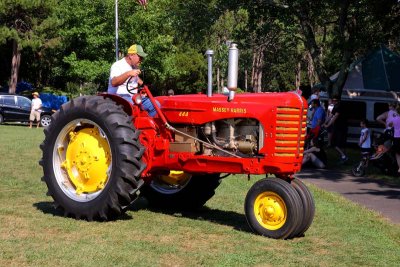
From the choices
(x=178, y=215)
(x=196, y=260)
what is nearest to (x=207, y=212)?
(x=178, y=215)

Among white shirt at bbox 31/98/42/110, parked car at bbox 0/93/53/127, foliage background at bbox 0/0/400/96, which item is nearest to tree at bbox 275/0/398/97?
foliage background at bbox 0/0/400/96

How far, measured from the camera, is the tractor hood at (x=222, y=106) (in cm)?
796

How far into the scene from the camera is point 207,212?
9586mm

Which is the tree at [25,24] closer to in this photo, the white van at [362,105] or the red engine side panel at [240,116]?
the white van at [362,105]

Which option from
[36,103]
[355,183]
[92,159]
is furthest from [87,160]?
[36,103]

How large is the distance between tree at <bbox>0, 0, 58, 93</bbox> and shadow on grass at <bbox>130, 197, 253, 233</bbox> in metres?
44.3

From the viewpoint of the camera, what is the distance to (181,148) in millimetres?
8625

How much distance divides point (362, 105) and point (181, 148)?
66.6 ft

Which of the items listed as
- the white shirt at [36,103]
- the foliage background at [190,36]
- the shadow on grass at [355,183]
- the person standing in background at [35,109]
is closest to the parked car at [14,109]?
the person standing in background at [35,109]

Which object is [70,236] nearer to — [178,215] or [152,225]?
[152,225]

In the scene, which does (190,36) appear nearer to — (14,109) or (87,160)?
(14,109)

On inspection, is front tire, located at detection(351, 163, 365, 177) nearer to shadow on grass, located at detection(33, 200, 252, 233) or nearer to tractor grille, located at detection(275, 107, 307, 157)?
shadow on grass, located at detection(33, 200, 252, 233)

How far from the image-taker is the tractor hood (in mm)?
7957

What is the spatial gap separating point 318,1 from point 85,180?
1761 centimetres
